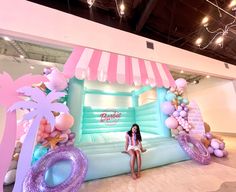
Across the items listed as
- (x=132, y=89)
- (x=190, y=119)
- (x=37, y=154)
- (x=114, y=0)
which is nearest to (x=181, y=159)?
(x=190, y=119)

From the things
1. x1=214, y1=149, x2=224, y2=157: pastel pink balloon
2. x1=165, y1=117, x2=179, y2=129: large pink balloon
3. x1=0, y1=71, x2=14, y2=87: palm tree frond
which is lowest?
x1=214, y1=149, x2=224, y2=157: pastel pink balloon

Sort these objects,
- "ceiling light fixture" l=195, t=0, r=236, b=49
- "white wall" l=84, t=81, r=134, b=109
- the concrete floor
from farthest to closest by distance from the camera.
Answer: "white wall" l=84, t=81, r=134, b=109, "ceiling light fixture" l=195, t=0, r=236, b=49, the concrete floor

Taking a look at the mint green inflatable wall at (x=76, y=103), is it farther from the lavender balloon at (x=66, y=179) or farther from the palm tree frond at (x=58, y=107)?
the palm tree frond at (x=58, y=107)

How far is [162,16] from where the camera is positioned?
11.7ft

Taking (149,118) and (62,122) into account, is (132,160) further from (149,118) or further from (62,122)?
(149,118)

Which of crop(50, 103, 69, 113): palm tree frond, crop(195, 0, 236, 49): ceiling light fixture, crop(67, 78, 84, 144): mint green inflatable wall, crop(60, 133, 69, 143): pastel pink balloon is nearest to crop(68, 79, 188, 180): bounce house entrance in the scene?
crop(67, 78, 84, 144): mint green inflatable wall

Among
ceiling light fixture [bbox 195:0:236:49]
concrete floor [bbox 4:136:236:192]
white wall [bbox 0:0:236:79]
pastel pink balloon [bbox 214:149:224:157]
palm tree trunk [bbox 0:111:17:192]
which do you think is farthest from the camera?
ceiling light fixture [bbox 195:0:236:49]

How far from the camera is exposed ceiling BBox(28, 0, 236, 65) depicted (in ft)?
10.3

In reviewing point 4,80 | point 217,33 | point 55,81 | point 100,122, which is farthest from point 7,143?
point 217,33

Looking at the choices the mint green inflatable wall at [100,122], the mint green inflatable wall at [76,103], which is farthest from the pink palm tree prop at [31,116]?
the mint green inflatable wall at [100,122]

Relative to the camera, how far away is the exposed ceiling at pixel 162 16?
10.3 feet

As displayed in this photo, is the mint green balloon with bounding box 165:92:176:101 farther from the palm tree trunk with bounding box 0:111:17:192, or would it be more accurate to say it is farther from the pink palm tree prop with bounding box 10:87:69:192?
the palm tree trunk with bounding box 0:111:17:192

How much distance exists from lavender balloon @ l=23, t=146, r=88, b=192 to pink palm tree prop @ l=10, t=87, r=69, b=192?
0.13 metres

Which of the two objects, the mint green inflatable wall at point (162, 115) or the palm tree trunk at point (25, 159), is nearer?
the palm tree trunk at point (25, 159)
